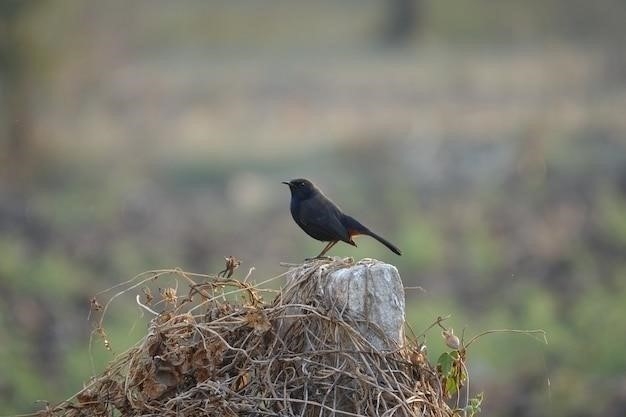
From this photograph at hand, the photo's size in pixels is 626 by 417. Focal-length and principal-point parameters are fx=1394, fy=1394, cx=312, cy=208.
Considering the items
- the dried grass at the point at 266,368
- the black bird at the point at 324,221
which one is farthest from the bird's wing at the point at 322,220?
the dried grass at the point at 266,368

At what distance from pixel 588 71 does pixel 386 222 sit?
31.4ft

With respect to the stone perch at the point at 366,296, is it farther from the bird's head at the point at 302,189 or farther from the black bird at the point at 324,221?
the bird's head at the point at 302,189

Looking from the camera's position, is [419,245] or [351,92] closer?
[419,245]

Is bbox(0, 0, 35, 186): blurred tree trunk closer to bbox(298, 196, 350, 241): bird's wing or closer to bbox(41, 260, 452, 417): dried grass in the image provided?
bbox(298, 196, 350, 241): bird's wing

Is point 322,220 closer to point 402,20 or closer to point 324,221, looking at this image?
point 324,221

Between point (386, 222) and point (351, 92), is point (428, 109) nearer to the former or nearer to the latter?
point (351, 92)

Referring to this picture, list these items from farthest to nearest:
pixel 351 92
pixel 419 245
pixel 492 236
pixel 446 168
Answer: pixel 351 92 → pixel 446 168 → pixel 492 236 → pixel 419 245

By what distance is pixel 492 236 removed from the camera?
676 inches

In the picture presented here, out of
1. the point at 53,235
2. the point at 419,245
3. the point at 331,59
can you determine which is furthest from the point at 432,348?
the point at 331,59

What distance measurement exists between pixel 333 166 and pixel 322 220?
14.5 m

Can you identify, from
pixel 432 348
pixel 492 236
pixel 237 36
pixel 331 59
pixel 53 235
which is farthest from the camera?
pixel 237 36

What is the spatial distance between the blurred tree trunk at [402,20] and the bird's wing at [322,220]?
2517 centimetres

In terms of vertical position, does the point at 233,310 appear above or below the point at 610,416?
above

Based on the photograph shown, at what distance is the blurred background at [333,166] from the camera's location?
1352 cm
